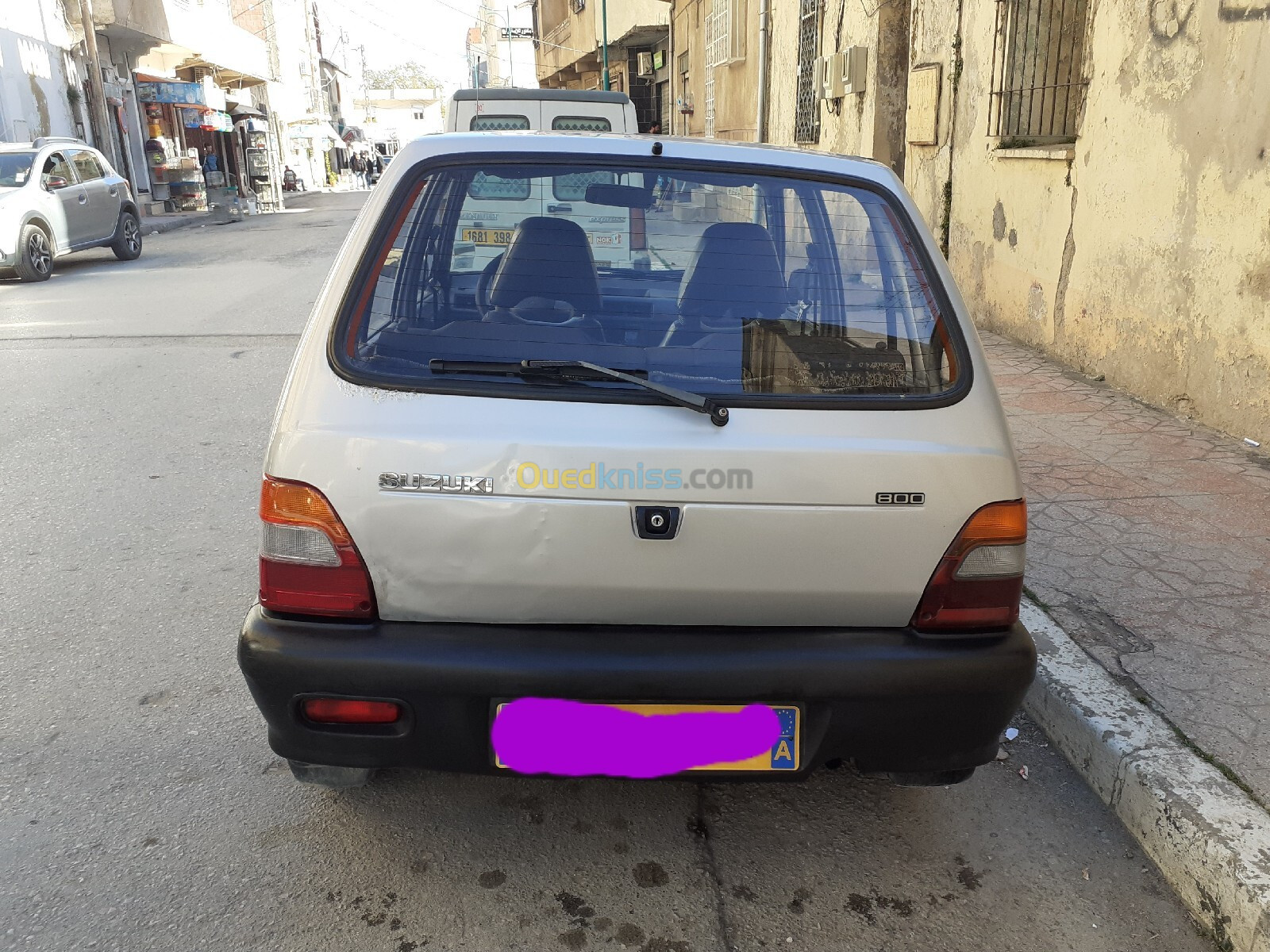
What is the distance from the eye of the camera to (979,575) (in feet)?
7.00

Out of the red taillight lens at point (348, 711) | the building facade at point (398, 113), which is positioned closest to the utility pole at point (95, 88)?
the red taillight lens at point (348, 711)

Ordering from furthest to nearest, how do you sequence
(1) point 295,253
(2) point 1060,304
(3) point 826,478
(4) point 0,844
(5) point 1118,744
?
(1) point 295,253 → (2) point 1060,304 → (5) point 1118,744 → (4) point 0,844 → (3) point 826,478

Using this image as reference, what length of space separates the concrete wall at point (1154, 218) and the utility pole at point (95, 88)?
21.1 metres

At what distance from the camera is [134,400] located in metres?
6.80

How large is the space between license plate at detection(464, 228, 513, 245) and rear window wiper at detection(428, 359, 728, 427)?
1.36ft

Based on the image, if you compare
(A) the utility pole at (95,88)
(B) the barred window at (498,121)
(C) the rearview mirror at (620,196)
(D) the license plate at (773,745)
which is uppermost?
(A) the utility pole at (95,88)

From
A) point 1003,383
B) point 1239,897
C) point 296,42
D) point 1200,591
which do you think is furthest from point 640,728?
point 296,42

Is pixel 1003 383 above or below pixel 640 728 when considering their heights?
below

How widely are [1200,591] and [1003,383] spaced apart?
3.21m

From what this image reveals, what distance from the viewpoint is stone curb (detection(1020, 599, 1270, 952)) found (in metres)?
2.18

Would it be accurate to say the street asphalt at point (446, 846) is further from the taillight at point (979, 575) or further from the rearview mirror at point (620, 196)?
the rearview mirror at point (620, 196)

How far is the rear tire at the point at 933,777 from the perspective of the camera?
7.41ft

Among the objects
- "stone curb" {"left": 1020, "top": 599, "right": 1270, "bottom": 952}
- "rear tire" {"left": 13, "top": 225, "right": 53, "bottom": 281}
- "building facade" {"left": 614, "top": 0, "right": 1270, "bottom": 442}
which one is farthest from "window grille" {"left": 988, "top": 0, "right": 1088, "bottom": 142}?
"rear tire" {"left": 13, "top": 225, "right": 53, "bottom": 281}

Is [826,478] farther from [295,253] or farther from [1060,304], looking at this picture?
[295,253]
